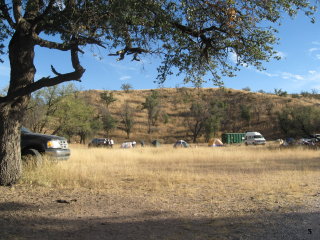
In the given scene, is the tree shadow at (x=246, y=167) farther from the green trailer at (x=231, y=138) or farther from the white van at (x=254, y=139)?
the green trailer at (x=231, y=138)

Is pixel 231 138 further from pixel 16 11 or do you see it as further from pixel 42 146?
pixel 16 11

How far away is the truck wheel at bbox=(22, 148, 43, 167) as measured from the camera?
9016mm

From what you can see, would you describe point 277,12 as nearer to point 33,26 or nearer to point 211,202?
point 211,202

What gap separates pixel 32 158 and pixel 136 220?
5299mm

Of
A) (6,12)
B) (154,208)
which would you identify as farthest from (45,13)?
(154,208)

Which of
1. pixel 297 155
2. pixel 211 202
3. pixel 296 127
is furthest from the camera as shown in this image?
pixel 296 127

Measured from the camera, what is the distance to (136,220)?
511cm

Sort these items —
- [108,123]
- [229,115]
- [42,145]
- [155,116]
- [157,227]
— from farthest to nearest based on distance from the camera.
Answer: [229,115] < [155,116] < [108,123] < [42,145] < [157,227]

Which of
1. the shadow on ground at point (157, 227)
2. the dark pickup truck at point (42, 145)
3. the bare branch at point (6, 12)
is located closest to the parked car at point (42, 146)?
the dark pickup truck at point (42, 145)

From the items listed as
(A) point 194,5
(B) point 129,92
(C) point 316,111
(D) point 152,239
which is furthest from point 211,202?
(B) point 129,92

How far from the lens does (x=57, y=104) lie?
31.0 m

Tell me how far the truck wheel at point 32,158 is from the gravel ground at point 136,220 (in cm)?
232

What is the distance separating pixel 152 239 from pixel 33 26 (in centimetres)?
598

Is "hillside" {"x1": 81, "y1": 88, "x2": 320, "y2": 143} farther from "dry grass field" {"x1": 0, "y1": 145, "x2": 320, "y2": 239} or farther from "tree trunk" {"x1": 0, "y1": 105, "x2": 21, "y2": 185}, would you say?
"tree trunk" {"x1": 0, "y1": 105, "x2": 21, "y2": 185}
